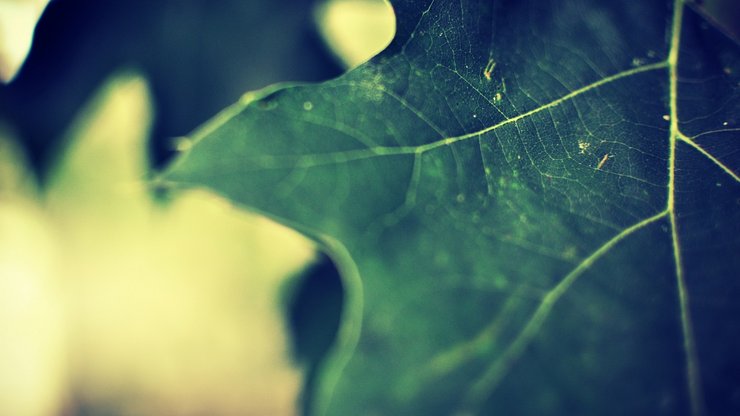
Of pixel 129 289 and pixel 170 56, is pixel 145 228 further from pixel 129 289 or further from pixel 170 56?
pixel 170 56

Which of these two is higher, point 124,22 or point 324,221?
point 124,22

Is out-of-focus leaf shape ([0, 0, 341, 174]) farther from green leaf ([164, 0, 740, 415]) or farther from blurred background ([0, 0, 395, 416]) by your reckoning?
green leaf ([164, 0, 740, 415])

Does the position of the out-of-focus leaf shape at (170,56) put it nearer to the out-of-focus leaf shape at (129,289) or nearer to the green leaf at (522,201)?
the out-of-focus leaf shape at (129,289)

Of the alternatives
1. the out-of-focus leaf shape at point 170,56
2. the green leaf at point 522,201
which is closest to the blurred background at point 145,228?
the out-of-focus leaf shape at point 170,56

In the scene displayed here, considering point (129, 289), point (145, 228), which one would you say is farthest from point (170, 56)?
point (129, 289)

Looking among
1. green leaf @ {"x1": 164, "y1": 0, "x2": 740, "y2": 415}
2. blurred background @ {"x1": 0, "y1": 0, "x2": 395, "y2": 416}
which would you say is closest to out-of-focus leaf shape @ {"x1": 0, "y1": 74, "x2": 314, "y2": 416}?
Result: blurred background @ {"x1": 0, "y1": 0, "x2": 395, "y2": 416}

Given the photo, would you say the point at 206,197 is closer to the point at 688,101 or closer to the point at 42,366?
the point at 42,366

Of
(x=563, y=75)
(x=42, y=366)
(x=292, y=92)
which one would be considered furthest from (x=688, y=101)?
(x=42, y=366)
